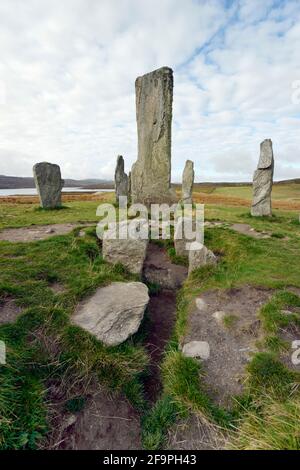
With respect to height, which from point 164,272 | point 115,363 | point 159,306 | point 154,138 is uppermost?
point 154,138

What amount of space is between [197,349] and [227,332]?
743 millimetres

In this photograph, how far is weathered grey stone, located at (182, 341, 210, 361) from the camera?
16.0 feet

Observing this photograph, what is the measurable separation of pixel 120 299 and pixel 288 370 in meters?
3.24

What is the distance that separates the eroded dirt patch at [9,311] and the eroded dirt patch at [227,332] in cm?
313

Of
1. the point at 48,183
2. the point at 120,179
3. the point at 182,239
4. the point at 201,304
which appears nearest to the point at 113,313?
the point at 201,304

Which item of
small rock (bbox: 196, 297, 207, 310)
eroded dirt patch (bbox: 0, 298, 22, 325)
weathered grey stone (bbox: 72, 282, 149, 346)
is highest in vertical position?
eroded dirt patch (bbox: 0, 298, 22, 325)

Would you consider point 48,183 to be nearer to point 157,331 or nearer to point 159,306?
point 159,306

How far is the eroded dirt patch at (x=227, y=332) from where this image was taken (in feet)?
14.4

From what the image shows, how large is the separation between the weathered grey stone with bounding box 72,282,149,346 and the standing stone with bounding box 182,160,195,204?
1376 centimetres

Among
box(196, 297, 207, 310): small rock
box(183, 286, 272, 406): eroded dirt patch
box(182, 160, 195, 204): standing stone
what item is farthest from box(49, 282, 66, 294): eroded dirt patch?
box(182, 160, 195, 204): standing stone

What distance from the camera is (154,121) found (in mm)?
12688

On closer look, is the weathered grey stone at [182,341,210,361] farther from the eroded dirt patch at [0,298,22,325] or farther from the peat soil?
the eroded dirt patch at [0,298,22,325]

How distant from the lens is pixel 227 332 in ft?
17.6
